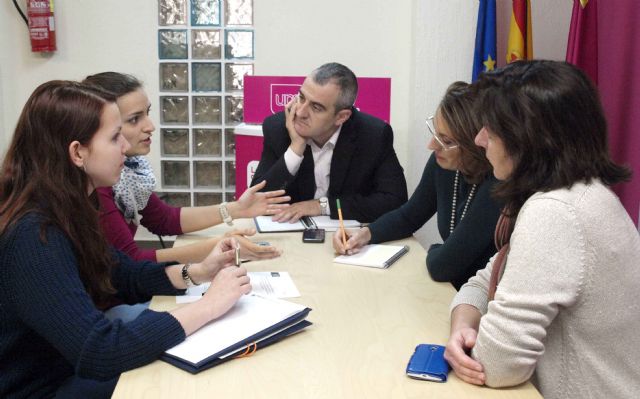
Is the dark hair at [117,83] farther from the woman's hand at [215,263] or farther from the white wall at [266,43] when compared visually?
the white wall at [266,43]

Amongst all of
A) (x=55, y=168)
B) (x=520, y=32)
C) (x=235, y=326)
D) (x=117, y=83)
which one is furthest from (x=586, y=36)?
(x=55, y=168)

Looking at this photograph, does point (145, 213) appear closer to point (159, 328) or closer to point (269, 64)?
point (159, 328)

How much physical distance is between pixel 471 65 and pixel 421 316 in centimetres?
253

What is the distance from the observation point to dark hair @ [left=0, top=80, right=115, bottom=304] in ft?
4.41

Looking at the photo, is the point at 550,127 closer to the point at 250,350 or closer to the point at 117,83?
the point at 250,350

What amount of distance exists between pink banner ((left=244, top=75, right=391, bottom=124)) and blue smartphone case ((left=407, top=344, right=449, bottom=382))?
2.14 m

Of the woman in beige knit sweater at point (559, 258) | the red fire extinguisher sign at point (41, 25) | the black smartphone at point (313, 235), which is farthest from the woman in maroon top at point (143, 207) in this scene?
the red fire extinguisher sign at point (41, 25)

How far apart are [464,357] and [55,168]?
3.06ft

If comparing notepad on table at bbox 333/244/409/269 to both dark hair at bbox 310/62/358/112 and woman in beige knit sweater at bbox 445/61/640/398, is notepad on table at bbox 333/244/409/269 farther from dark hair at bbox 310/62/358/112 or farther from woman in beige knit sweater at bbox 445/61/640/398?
dark hair at bbox 310/62/358/112

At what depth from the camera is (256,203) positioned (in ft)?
8.07

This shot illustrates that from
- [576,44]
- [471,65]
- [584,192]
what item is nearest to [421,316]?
[584,192]

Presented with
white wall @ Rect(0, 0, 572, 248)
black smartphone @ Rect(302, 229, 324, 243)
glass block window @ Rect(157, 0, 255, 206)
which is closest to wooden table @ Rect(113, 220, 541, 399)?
black smartphone @ Rect(302, 229, 324, 243)

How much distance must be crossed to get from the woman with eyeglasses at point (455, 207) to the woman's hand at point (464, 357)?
497 millimetres

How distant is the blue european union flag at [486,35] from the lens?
138 inches
